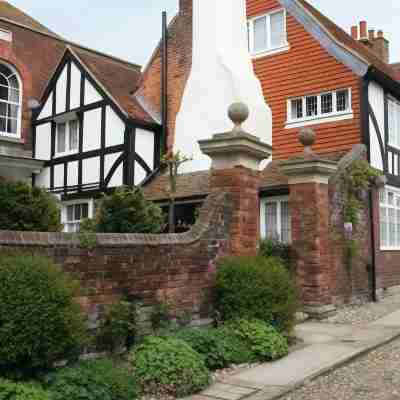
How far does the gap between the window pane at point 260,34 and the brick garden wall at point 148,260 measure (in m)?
8.88

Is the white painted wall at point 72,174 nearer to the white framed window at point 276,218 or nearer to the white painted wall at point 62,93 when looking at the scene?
the white painted wall at point 62,93

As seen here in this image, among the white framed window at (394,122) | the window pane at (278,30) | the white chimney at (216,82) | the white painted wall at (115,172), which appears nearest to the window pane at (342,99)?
the white framed window at (394,122)

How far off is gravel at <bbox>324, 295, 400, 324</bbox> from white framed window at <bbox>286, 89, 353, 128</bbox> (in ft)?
15.3

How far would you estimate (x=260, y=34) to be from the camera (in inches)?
622

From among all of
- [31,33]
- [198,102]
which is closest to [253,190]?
[198,102]

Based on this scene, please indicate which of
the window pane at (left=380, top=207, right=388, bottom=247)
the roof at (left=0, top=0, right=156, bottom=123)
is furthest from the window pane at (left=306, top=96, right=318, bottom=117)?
the roof at (left=0, top=0, right=156, bottom=123)

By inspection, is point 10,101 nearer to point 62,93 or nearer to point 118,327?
point 62,93

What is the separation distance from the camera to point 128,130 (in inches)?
608

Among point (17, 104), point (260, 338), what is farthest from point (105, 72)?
point (260, 338)

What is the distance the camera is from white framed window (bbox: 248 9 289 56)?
1530 cm

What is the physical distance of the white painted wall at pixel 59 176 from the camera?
16969 mm

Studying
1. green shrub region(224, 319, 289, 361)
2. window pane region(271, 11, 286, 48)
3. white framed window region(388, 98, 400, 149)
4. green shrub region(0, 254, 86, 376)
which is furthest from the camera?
window pane region(271, 11, 286, 48)

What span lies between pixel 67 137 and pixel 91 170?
1777mm

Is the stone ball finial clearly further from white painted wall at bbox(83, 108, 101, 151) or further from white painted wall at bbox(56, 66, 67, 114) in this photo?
white painted wall at bbox(56, 66, 67, 114)
